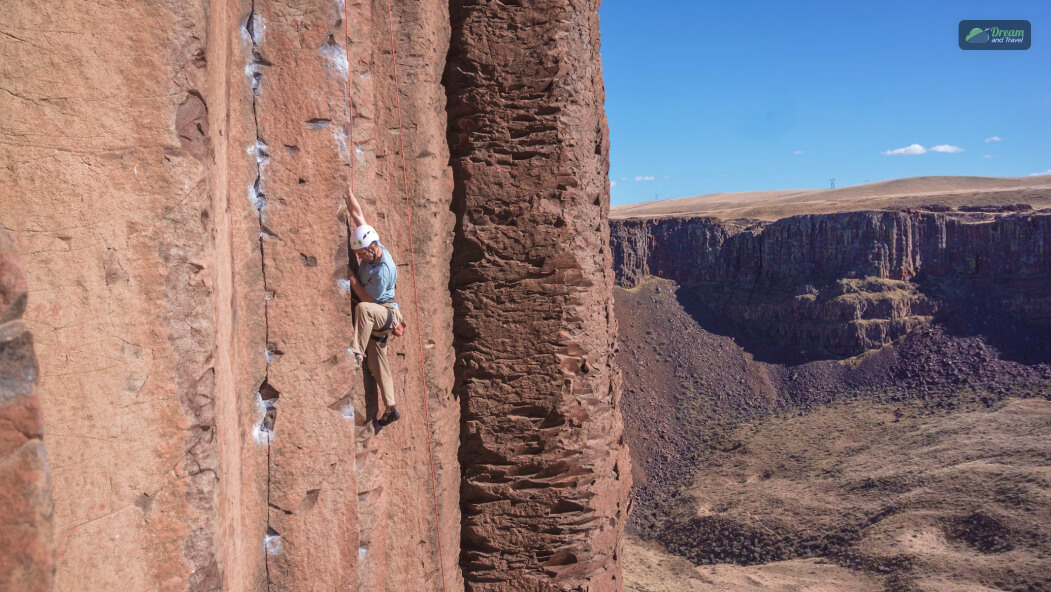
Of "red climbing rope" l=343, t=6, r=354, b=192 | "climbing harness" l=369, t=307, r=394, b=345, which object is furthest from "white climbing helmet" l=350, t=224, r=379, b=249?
"climbing harness" l=369, t=307, r=394, b=345

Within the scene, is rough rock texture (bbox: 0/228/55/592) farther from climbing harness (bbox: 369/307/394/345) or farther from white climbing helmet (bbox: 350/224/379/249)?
climbing harness (bbox: 369/307/394/345)

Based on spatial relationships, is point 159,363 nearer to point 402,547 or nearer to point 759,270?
point 402,547

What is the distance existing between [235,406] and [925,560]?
28.4m

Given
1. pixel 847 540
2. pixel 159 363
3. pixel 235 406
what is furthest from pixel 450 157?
pixel 847 540

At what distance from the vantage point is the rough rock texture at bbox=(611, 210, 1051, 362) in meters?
48.7

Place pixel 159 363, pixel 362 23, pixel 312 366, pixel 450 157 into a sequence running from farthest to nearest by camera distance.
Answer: pixel 450 157, pixel 362 23, pixel 312 366, pixel 159 363

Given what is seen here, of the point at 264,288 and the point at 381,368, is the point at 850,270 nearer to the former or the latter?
the point at 381,368

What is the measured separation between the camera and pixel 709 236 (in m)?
58.0

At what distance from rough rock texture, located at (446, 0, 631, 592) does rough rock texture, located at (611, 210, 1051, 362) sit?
160ft

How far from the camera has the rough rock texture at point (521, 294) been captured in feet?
23.7

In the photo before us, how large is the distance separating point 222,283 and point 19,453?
2.37 metres

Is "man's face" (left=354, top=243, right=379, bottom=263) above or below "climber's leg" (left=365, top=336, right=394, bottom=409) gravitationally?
above

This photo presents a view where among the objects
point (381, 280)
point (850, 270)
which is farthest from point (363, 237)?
point (850, 270)

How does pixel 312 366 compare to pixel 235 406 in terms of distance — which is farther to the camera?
pixel 312 366
